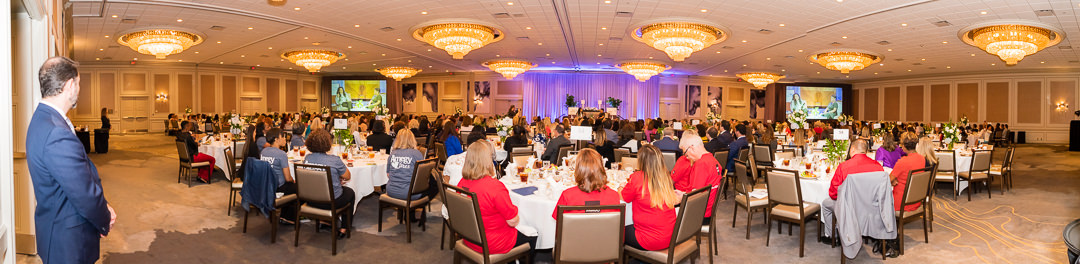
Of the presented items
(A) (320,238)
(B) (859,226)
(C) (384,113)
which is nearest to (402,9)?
(C) (384,113)

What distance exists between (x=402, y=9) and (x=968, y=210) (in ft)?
29.1

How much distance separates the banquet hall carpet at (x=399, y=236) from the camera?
193 inches

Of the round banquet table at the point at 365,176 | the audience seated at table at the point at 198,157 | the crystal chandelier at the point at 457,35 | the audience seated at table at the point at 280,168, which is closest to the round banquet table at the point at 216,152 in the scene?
the audience seated at table at the point at 198,157

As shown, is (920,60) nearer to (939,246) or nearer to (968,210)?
(968,210)

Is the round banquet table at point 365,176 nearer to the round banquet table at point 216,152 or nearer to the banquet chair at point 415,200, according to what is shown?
the banquet chair at point 415,200

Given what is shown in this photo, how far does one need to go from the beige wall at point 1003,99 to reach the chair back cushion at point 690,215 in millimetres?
24059

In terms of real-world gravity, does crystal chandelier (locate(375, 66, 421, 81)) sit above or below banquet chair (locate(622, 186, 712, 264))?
above

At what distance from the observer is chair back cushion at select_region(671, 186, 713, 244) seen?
353 centimetres

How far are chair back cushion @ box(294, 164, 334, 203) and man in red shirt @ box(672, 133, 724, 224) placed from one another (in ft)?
9.98

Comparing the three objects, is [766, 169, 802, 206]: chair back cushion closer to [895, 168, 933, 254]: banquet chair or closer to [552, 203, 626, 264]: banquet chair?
[895, 168, 933, 254]: banquet chair

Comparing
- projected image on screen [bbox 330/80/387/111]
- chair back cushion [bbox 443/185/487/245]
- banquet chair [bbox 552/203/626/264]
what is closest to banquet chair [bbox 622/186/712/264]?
banquet chair [bbox 552/203/626/264]

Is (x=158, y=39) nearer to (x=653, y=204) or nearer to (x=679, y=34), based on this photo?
(x=679, y=34)

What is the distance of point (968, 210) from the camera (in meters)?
7.14

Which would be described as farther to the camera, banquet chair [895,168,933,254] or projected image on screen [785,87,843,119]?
projected image on screen [785,87,843,119]
